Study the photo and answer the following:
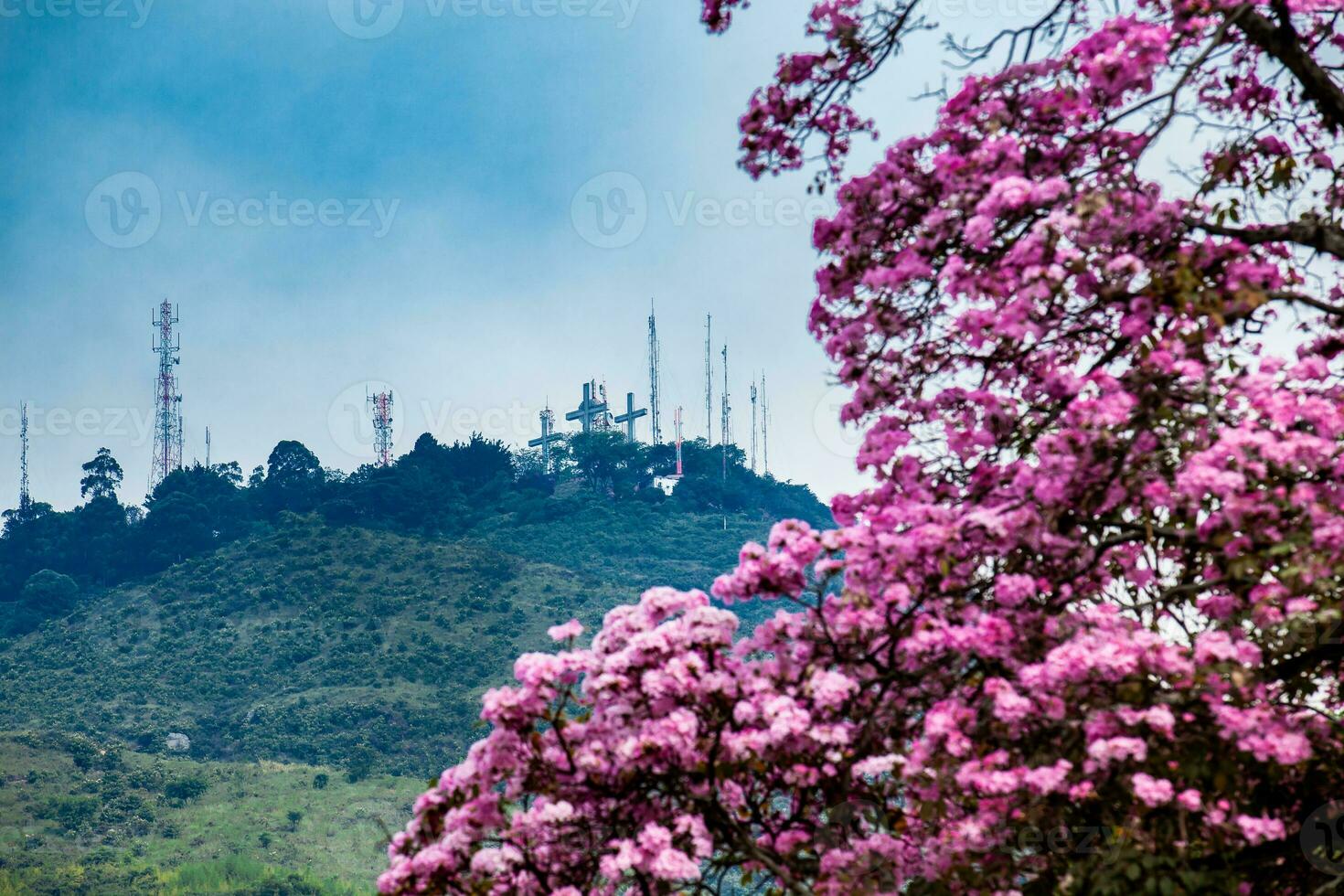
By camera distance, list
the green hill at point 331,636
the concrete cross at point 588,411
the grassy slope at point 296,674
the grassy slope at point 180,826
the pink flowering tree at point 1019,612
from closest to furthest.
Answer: the pink flowering tree at point 1019,612 < the grassy slope at point 180,826 < the grassy slope at point 296,674 < the green hill at point 331,636 < the concrete cross at point 588,411

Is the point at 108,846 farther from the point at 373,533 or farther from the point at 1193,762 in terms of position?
the point at 1193,762

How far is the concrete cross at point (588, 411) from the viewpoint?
300ft

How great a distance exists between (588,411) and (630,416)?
2668 millimetres

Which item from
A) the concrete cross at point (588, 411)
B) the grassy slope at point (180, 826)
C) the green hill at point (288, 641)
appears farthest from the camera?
the concrete cross at point (588, 411)

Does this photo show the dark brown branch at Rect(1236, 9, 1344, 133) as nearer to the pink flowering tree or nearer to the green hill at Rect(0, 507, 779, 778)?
the pink flowering tree

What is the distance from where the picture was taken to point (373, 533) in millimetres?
87438

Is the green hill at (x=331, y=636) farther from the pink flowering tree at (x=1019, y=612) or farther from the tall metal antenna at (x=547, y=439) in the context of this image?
the pink flowering tree at (x=1019, y=612)

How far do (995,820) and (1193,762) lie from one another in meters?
0.78

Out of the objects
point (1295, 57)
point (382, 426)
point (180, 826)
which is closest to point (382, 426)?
point (382, 426)

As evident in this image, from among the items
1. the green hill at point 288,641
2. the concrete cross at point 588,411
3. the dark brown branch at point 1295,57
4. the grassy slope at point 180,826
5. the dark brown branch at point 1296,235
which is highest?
the concrete cross at point 588,411

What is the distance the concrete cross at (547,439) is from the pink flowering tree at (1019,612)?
87127mm

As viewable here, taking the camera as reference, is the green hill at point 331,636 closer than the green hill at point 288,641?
No

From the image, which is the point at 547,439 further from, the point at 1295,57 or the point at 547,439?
the point at 1295,57

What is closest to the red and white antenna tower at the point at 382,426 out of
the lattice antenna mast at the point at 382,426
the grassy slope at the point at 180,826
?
the lattice antenna mast at the point at 382,426
